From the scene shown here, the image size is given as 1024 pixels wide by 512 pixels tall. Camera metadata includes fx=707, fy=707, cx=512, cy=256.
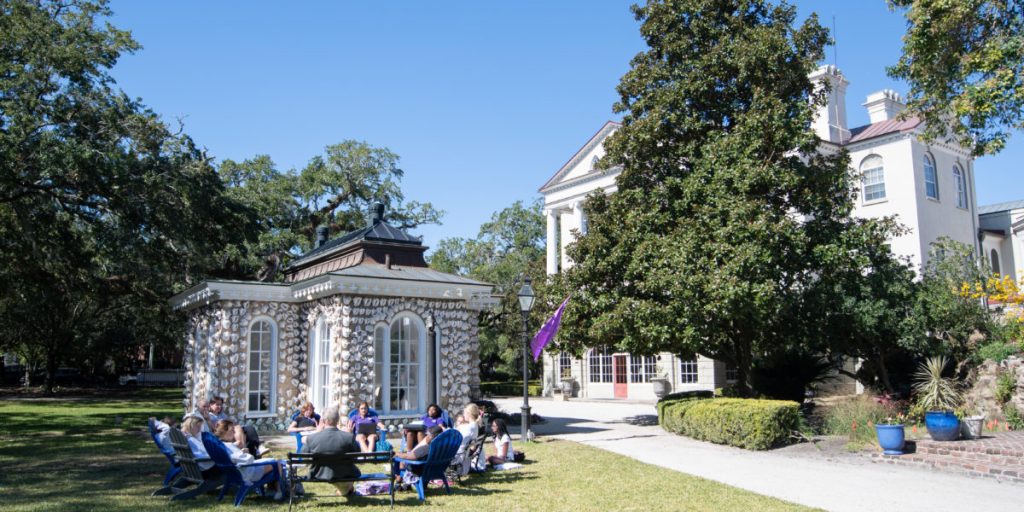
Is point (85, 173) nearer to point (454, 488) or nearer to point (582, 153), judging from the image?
point (454, 488)

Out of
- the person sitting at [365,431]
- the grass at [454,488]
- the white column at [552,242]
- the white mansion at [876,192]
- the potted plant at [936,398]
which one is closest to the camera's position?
the grass at [454,488]

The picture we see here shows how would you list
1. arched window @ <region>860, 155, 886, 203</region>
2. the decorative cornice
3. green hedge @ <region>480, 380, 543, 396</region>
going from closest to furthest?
arched window @ <region>860, 155, 886, 203</region> → the decorative cornice → green hedge @ <region>480, 380, 543, 396</region>

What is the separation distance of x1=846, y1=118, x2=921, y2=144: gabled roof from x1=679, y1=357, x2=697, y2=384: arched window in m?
11.1

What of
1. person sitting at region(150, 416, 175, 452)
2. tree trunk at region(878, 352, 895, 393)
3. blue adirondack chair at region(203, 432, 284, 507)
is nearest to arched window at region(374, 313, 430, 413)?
person sitting at region(150, 416, 175, 452)

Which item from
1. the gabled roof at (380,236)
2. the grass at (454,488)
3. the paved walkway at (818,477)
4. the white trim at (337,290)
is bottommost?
the paved walkway at (818,477)

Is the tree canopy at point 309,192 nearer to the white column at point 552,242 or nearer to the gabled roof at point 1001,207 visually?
the white column at point 552,242

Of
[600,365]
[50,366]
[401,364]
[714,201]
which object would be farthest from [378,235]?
[50,366]

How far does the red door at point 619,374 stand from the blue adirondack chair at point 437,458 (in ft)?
79.8

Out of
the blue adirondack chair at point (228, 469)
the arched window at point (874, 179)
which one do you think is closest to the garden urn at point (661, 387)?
the arched window at point (874, 179)

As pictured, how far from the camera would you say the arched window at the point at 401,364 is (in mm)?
15523

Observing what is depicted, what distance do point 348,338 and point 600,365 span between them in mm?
21286

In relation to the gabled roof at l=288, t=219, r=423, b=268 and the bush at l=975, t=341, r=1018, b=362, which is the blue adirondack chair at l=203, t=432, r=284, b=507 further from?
the bush at l=975, t=341, r=1018, b=362

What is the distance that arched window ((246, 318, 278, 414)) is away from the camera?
642 inches

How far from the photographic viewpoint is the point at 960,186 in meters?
28.9
